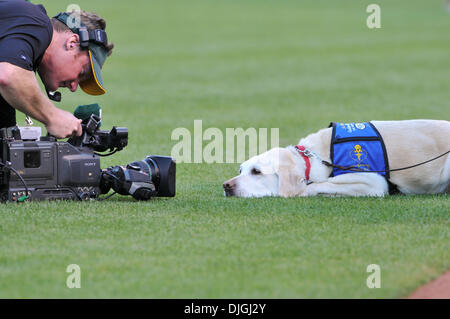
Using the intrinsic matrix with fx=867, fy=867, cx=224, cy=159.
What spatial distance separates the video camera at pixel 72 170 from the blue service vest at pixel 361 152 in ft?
4.75

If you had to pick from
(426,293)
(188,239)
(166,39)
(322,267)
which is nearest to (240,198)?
(188,239)

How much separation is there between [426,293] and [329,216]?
5.74ft

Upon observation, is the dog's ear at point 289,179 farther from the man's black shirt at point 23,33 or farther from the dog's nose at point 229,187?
the man's black shirt at point 23,33

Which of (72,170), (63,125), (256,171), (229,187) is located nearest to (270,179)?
(256,171)

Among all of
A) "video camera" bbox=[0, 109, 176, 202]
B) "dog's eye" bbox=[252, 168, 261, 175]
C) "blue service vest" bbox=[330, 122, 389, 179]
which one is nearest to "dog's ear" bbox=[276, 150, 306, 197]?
"dog's eye" bbox=[252, 168, 261, 175]

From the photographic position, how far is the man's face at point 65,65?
687 centimetres

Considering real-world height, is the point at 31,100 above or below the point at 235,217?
above

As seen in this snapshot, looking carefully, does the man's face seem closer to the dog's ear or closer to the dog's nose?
the dog's nose

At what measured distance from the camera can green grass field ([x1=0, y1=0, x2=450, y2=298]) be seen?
4984mm

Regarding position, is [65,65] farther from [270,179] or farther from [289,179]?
[289,179]

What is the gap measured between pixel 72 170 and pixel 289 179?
6.12ft

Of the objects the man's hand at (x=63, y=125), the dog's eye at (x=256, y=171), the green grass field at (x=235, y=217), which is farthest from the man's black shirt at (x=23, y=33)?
the dog's eye at (x=256, y=171)

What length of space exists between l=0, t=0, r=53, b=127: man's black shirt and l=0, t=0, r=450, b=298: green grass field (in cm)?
115

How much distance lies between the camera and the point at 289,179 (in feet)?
24.5
